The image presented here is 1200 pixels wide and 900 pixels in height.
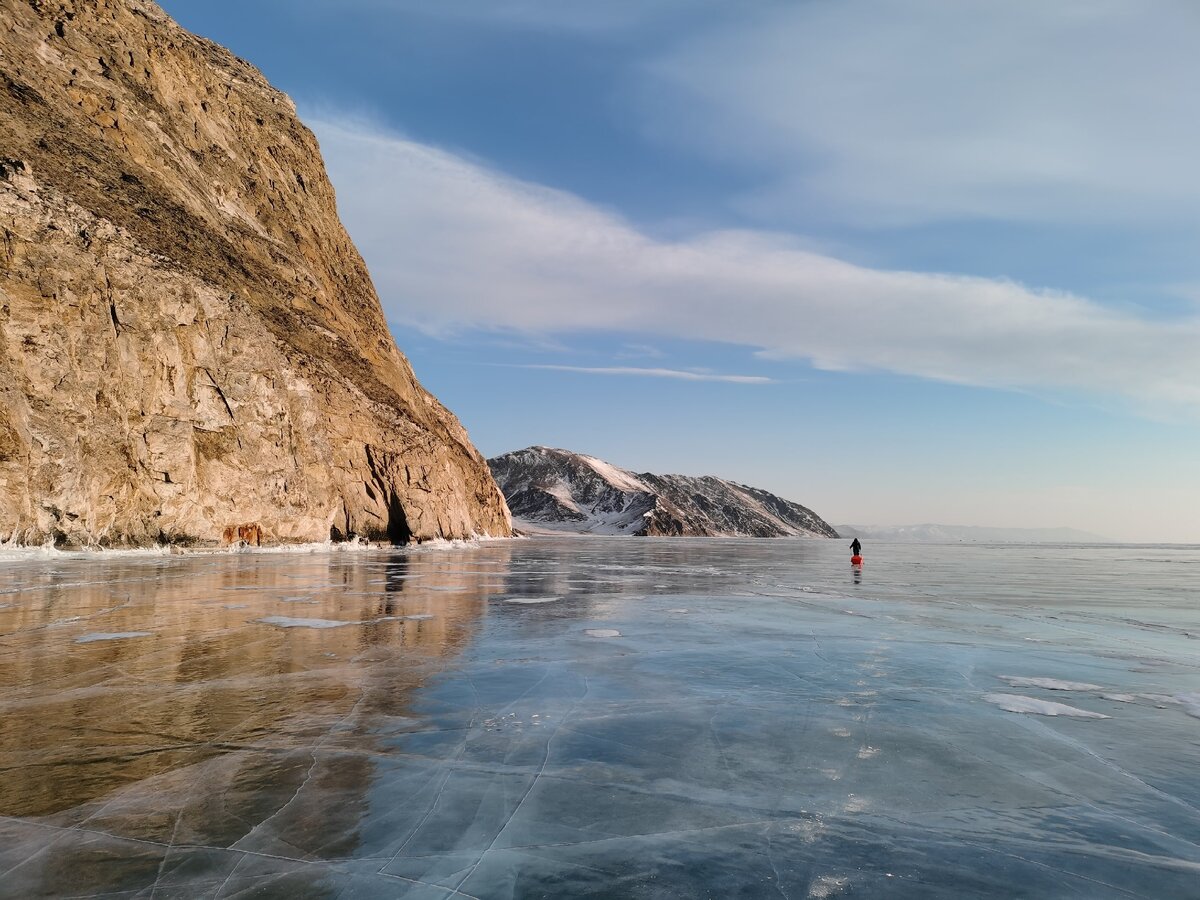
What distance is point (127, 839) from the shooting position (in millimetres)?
3771

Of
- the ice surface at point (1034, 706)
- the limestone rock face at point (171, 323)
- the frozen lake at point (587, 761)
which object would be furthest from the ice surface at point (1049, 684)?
the limestone rock face at point (171, 323)

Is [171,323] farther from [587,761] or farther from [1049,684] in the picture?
[1049,684]

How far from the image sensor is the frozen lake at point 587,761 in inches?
140

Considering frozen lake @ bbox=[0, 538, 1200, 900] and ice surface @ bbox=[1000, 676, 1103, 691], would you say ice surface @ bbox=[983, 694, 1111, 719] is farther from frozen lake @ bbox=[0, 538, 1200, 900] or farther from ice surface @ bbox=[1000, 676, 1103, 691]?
ice surface @ bbox=[1000, 676, 1103, 691]

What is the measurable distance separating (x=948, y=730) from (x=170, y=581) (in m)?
19.6

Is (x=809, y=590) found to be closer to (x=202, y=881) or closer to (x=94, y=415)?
(x=202, y=881)

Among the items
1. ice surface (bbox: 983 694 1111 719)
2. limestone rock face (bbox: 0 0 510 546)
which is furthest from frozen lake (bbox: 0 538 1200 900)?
limestone rock face (bbox: 0 0 510 546)

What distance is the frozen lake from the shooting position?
140 inches

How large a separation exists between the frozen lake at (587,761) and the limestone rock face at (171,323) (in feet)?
73.0

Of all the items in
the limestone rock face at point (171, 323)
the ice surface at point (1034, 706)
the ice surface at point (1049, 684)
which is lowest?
the ice surface at point (1049, 684)

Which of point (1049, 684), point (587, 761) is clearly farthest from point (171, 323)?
point (1049, 684)

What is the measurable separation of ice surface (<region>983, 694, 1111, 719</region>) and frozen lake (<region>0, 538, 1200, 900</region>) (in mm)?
43

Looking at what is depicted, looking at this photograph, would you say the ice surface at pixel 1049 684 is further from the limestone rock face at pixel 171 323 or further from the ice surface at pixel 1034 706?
the limestone rock face at pixel 171 323

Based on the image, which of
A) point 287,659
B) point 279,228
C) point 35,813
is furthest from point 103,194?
point 35,813
